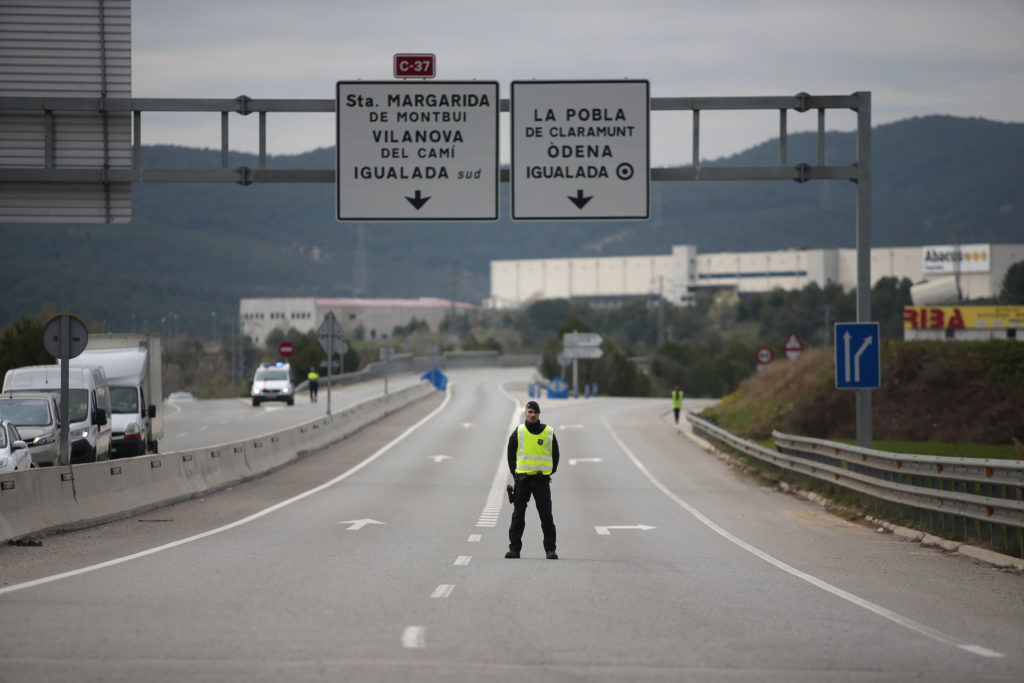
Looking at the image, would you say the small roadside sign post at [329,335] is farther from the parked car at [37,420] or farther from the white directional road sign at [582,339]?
the white directional road sign at [582,339]

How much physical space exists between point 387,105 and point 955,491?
10.8 metres

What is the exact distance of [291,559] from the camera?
→ 14.1 meters

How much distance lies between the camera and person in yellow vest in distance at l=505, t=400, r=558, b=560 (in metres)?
14.2

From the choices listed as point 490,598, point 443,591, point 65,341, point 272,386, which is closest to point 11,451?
point 65,341

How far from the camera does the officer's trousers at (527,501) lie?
14.3 m

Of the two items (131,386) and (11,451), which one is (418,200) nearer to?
(11,451)

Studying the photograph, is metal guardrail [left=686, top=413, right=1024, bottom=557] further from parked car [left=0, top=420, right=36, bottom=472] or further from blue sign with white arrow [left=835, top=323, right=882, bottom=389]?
parked car [left=0, top=420, right=36, bottom=472]

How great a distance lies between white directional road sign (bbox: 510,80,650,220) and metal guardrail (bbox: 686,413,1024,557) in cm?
583

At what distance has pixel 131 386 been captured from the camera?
2973 cm

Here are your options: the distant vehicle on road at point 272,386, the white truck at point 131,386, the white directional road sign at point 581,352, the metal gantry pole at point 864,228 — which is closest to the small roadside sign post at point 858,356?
the metal gantry pole at point 864,228

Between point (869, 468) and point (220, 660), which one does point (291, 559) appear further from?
point (869, 468)

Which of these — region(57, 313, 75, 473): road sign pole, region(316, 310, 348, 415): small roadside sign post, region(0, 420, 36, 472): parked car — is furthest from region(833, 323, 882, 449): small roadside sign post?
region(316, 310, 348, 415): small roadside sign post

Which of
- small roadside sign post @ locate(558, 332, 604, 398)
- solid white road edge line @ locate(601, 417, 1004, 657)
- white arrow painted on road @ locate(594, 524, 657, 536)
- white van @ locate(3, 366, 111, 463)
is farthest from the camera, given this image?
small roadside sign post @ locate(558, 332, 604, 398)

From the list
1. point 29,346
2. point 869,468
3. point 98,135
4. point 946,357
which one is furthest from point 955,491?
point 29,346
